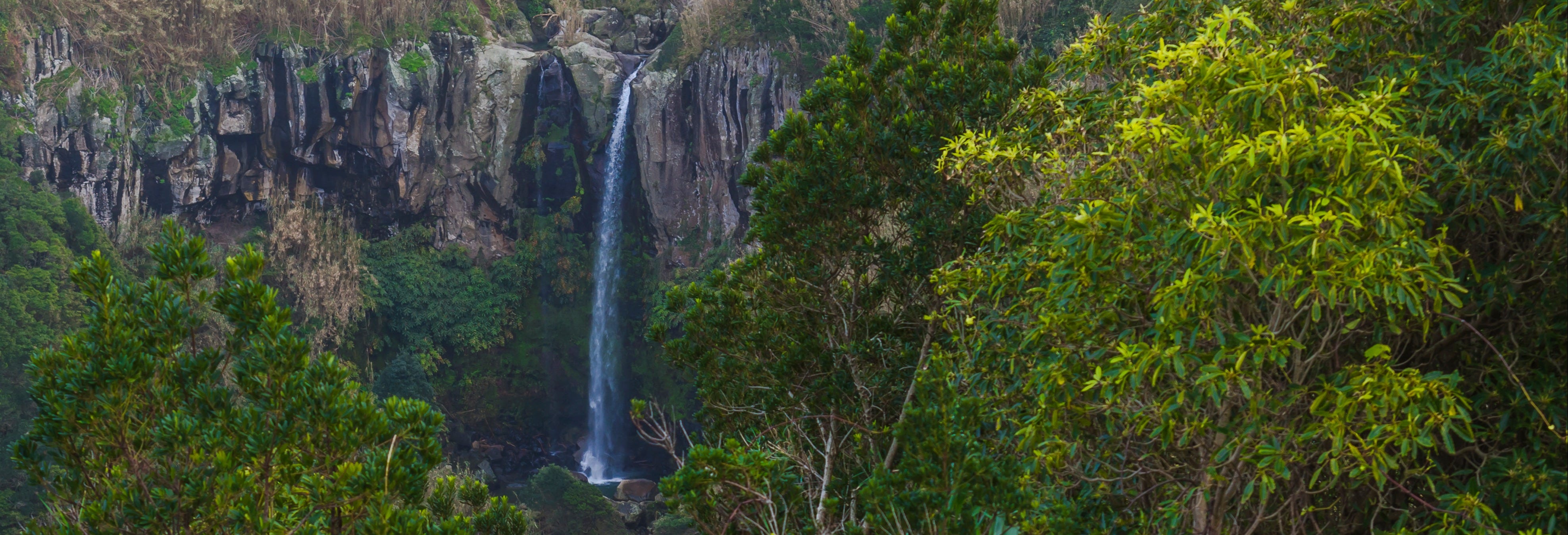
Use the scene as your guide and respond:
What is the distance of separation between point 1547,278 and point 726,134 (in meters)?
21.5

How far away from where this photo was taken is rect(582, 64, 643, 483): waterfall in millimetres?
25812

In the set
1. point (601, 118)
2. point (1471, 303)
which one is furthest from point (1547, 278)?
point (601, 118)

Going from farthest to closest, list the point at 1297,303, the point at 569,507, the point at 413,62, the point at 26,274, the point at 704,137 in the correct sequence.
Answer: the point at 413,62
the point at 704,137
the point at 569,507
the point at 26,274
the point at 1297,303

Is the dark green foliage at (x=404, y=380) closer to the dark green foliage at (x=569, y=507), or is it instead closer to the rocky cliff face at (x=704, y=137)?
the dark green foliage at (x=569, y=507)

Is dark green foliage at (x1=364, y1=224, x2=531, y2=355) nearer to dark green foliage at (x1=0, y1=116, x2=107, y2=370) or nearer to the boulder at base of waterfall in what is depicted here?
the boulder at base of waterfall

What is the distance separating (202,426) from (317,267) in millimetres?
23373

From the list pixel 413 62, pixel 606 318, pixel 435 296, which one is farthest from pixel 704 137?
pixel 435 296

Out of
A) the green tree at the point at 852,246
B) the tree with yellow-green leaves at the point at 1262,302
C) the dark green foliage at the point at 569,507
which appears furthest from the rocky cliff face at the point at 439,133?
the tree with yellow-green leaves at the point at 1262,302

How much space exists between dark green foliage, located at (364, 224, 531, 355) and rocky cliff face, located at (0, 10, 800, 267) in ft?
2.10

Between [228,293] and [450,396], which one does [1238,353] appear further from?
[450,396]

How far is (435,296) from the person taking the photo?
26219 millimetres

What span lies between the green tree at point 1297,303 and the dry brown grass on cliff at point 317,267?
23.5m

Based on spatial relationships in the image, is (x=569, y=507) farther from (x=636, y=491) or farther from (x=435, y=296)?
(x=435, y=296)

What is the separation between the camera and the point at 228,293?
3035mm
